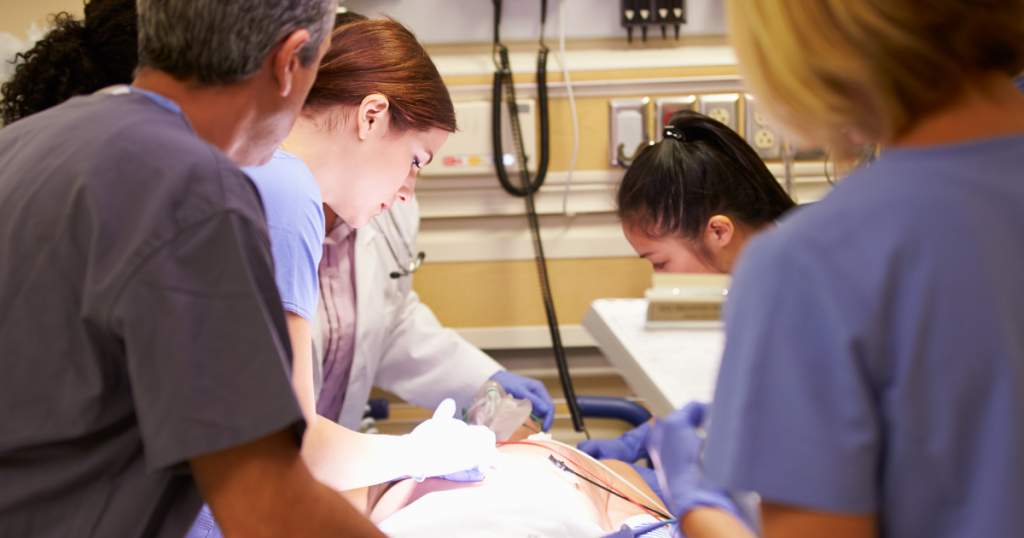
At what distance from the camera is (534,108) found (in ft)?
6.68

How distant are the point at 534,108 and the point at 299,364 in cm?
117

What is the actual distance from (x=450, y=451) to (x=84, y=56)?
34.4 inches

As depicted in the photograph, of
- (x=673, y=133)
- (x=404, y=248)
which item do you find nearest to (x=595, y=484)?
(x=673, y=133)

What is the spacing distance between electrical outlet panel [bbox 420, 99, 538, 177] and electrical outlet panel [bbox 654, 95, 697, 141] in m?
0.34

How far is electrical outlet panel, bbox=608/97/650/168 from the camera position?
6.67 ft

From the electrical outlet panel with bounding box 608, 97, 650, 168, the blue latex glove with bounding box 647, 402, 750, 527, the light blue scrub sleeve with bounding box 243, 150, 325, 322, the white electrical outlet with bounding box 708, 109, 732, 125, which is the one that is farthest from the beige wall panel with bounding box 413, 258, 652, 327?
the blue latex glove with bounding box 647, 402, 750, 527

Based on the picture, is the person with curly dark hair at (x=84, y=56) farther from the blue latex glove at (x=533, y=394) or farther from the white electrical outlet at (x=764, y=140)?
the white electrical outlet at (x=764, y=140)

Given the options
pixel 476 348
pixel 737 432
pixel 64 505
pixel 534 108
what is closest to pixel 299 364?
pixel 64 505

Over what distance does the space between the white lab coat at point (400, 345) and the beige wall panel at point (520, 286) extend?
0.33 feet

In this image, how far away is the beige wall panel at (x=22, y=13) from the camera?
191cm

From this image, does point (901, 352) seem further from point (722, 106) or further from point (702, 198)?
point (722, 106)

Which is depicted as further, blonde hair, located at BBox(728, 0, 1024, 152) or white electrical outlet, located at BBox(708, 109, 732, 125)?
white electrical outlet, located at BBox(708, 109, 732, 125)

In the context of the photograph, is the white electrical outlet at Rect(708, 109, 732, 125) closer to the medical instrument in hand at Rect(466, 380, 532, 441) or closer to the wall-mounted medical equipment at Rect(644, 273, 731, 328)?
the medical instrument in hand at Rect(466, 380, 532, 441)

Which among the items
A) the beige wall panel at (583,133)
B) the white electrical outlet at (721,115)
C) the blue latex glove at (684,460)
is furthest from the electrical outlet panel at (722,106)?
the blue latex glove at (684,460)
